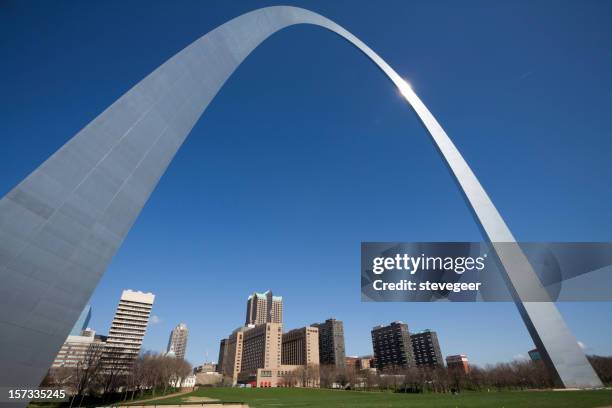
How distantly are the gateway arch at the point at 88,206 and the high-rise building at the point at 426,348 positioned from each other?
154 meters

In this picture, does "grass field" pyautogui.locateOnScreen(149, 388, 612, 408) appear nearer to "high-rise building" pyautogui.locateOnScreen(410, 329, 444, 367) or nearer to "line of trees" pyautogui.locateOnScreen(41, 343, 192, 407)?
"line of trees" pyautogui.locateOnScreen(41, 343, 192, 407)

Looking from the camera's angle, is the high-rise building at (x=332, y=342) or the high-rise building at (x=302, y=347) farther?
the high-rise building at (x=332, y=342)

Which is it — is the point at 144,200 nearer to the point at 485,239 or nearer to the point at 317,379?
the point at 485,239

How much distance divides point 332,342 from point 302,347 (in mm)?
21471

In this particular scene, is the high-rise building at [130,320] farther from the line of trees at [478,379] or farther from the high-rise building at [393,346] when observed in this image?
the high-rise building at [393,346]

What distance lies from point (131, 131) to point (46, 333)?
405cm

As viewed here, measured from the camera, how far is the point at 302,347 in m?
137

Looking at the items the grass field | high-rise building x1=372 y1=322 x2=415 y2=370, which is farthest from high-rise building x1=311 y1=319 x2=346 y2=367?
the grass field

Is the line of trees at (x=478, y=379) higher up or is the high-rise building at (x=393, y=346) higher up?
the high-rise building at (x=393, y=346)

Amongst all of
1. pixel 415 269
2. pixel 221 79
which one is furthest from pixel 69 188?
pixel 415 269

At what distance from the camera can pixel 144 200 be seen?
22.8ft

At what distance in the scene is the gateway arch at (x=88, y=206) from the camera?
466 centimetres

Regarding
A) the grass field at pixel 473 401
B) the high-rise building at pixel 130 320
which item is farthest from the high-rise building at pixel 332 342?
the grass field at pixel 473 401

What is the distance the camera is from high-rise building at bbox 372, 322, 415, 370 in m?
140
